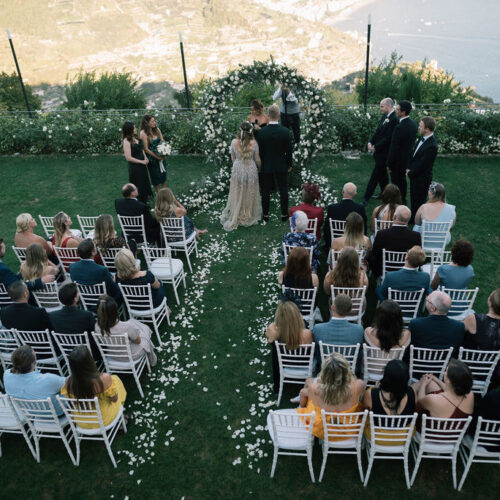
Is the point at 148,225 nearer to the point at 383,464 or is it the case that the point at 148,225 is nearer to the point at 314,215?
the point at 314,215

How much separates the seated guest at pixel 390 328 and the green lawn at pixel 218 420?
3.87 ft

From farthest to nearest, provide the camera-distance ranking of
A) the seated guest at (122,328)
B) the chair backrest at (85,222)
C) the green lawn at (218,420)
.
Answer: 1. the chair backrest at (85,222)
2. the seated guest at (122,328)
3. the green lawn at (218,420)

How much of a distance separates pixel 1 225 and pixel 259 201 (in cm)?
559

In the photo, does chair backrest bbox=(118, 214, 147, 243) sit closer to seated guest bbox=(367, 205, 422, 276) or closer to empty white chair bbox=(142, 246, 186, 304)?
empty white chair bbox=(142, 246, 186, 304)

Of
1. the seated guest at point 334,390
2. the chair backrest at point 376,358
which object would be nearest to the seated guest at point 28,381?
the seated guest at point 334,390

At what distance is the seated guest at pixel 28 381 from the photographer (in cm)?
407

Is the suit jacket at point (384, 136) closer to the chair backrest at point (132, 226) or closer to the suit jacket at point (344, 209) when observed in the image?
the suit jacket at point (344, 209)

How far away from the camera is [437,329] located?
430cm

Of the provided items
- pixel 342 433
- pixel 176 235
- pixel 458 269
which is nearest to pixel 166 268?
pixel 176 235

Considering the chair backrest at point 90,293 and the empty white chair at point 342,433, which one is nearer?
the empty white chair at point 342,433

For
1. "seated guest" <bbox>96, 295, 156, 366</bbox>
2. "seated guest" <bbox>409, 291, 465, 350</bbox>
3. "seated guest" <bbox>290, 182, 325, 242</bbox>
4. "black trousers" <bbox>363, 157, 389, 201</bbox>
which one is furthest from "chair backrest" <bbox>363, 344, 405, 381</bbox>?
"black trousers" <bbox>363, 157, 389, 201</bbox>

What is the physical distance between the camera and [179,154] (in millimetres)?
12281

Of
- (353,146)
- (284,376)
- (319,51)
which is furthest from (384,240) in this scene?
(319,51)

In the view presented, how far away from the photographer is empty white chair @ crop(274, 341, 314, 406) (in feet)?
14.3
